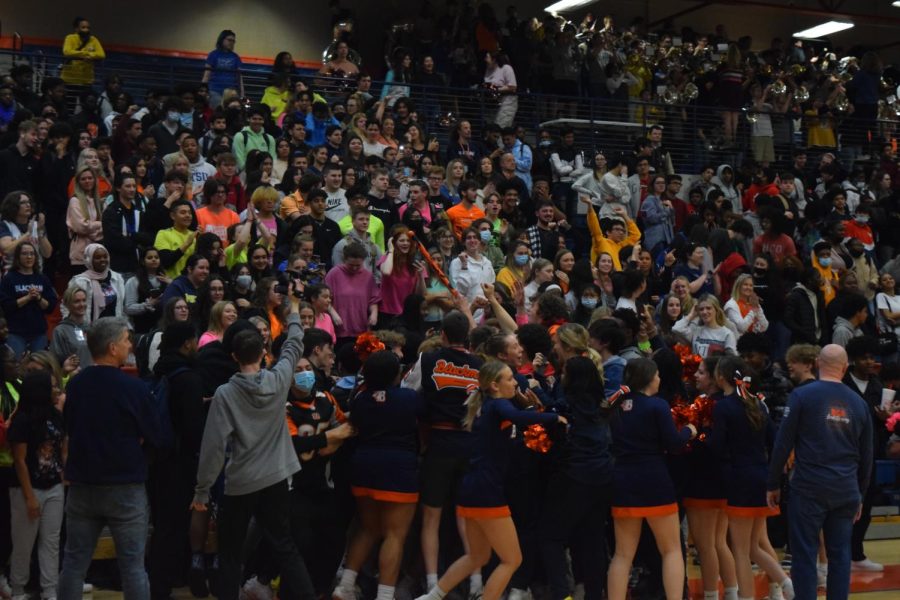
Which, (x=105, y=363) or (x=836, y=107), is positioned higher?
(x=836, y=107)

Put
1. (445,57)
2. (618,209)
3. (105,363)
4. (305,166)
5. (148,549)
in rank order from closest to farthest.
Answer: (105,363)
(148,549)
(305,166)
(618,209)
(445,57)

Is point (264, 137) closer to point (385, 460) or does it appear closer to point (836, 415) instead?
point (385, 460)

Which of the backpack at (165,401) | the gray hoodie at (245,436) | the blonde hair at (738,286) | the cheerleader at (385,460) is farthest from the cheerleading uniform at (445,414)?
the blonde hair at (738,286)

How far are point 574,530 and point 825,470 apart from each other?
1.58 metres

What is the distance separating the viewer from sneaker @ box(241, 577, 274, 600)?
804cm

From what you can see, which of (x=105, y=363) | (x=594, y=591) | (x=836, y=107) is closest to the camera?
(x=105, y=363)

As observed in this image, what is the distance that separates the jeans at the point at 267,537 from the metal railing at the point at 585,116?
10522 mm

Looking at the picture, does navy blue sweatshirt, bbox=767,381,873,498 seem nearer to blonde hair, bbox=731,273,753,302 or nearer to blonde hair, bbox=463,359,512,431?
blonde hair, bbox=463,359,512,431

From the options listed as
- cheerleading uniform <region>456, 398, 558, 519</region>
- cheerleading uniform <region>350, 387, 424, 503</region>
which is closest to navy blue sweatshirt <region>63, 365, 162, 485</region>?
cheerleading uniform <region>350, 387, 424, 503</region>

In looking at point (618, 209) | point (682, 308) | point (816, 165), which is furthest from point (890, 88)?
point (682, 308)

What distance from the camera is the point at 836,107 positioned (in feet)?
70.8

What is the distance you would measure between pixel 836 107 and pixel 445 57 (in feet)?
23.3

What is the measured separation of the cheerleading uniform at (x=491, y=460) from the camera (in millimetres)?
7324

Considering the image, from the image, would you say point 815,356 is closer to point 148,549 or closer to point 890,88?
point 148,549
